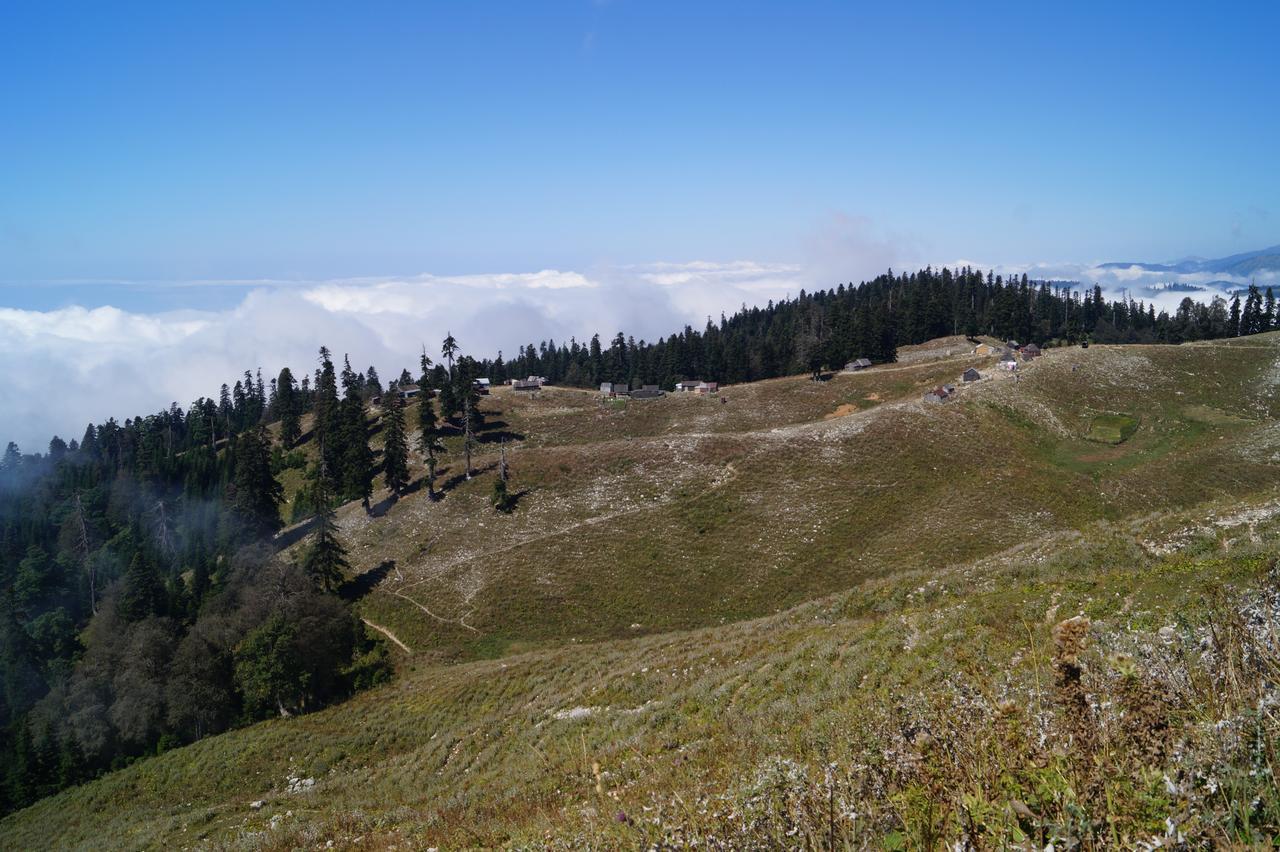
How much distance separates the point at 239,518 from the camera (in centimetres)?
7800

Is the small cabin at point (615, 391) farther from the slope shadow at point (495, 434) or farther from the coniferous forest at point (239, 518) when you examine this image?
the slope shadow at point (495, 434)

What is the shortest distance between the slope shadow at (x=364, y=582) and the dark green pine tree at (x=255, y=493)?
29186 mm

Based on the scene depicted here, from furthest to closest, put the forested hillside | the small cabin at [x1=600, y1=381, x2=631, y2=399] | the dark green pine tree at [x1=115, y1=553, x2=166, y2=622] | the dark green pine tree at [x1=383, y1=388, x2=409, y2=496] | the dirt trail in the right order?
the forested hillside, the small cabin at [x1=600, y1=381, x2=631, y2=399], the dark green pine tree at [x1=383, y1=388, x2=409, y2=496], the dark green pine tree at [x1=115, y1=553, x2=166, y2=622], the dirt trail

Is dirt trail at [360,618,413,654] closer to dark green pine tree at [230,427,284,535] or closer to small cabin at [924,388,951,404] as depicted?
dark green pine tree at [230,427,284,535]

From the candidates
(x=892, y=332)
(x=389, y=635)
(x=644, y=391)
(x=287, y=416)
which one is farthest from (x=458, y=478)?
(x=892, y=332)

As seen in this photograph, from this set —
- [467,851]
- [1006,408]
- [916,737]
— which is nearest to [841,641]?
[467,851]

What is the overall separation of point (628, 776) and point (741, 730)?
2.58 meters

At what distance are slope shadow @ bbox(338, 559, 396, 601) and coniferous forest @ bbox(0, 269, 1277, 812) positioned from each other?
79 cm

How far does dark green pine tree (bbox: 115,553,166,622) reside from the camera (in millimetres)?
57906

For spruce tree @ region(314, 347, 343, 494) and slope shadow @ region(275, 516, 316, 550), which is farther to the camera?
spruce tree @ region(314, 347, 343, 494)

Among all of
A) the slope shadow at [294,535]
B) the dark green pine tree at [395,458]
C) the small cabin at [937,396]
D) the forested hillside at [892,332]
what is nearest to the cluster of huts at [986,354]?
the small cabin at [937,396]

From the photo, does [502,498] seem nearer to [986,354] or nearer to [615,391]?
[615,391]

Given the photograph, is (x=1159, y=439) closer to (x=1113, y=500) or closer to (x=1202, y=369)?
(x=1113, y=500)

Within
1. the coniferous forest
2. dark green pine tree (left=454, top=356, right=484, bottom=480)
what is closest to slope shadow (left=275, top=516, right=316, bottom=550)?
the coniferous forest
